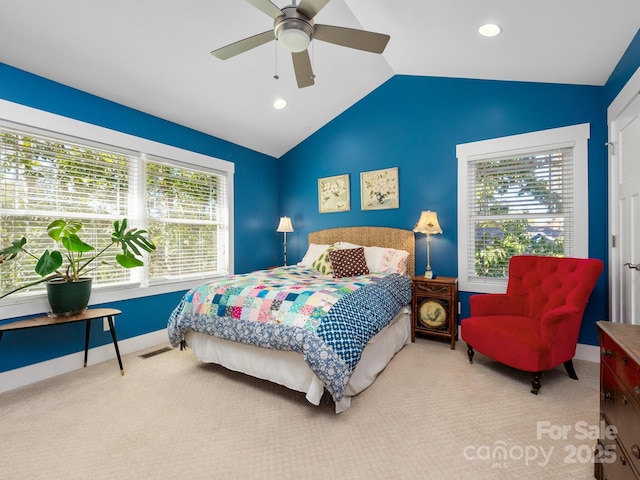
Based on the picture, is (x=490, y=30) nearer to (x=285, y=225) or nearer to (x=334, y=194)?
(x=334, y=194)

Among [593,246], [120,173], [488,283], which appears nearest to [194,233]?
[120,173]

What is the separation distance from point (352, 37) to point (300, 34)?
36 cm

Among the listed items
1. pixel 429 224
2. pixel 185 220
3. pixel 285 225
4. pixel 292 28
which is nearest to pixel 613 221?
pixel 429 224

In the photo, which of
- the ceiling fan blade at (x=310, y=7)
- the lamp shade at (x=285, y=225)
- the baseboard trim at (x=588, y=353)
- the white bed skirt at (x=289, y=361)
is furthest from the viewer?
the lamp shade at (x=285, y=225)

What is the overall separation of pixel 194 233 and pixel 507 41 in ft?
12.3

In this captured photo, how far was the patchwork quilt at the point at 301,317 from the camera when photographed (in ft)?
6.25

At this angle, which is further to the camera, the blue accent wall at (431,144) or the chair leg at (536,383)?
the blue accent wall at (431,144)

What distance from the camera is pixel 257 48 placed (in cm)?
289

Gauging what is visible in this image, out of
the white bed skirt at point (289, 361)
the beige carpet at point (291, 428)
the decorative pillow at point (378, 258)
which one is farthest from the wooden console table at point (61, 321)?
the decorative pillow at point (378, 258)

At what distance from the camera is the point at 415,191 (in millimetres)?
3820

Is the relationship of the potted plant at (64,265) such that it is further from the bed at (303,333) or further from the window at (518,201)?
the window at (518,201)

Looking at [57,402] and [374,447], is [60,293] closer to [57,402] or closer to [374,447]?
[57,402]

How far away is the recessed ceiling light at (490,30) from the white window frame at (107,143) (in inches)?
125

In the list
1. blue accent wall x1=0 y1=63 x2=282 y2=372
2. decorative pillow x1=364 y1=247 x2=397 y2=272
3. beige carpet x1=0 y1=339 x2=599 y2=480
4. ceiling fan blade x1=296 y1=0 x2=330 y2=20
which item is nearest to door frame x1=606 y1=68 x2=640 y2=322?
beige carpet x1=0 y1=339 x2=599 y2=480
